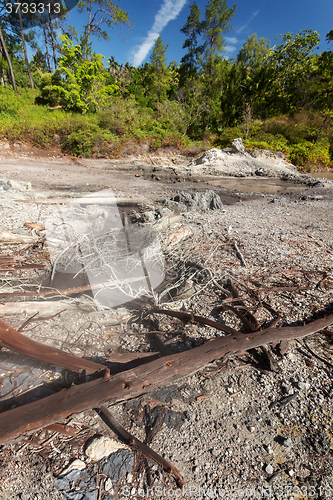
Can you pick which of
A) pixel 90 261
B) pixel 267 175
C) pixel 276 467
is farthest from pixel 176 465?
pixel 267 175

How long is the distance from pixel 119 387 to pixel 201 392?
2.07ft

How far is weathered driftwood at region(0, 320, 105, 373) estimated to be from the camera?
1505mm

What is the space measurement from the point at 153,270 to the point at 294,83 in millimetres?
27917

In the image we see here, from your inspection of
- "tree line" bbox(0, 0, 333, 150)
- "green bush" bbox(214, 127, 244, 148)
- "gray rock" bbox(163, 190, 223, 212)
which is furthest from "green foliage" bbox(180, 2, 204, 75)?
"gray rock" bbox(163, 190, 223, 212)

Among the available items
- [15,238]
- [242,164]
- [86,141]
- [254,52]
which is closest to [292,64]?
[254,52]

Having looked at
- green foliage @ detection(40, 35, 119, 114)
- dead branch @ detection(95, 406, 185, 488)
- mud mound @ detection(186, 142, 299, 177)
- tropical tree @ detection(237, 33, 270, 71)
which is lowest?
dead branch @ detection(95, 406, 185, 488)

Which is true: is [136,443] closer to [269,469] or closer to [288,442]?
[269,469]

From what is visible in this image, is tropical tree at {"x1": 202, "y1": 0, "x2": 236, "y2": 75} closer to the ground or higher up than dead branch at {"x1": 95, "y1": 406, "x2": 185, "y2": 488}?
higher up

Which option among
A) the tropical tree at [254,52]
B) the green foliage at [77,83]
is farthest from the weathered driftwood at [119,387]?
the tropical tree at [254,52]

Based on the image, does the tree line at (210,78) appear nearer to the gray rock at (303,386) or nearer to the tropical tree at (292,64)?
the tropical tree at (292,64)

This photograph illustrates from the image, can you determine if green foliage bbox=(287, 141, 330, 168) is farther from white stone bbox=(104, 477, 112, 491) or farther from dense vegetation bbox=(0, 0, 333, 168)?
white stone bbox=(104, 477, 112, 491)

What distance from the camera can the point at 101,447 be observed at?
1242 mm

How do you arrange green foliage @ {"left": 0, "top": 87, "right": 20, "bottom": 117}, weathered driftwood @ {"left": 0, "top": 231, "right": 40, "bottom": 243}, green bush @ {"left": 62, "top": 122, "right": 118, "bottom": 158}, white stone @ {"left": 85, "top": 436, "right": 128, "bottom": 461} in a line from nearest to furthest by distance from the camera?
white stone @ {"left": 85, "top": 436, "right": 128, "bottom": 461}
weathered driftwood @ {"left": 0, "top": 231, "right": 40, "bottom": 243}
green bush @ {"left": 62, "top": 122, "right": 118, "bottom": 158}
green foliage @ {"left": 0, "top": 87, "right": 20, "bottom": 117}

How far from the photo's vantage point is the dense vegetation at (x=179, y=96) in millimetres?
14531
